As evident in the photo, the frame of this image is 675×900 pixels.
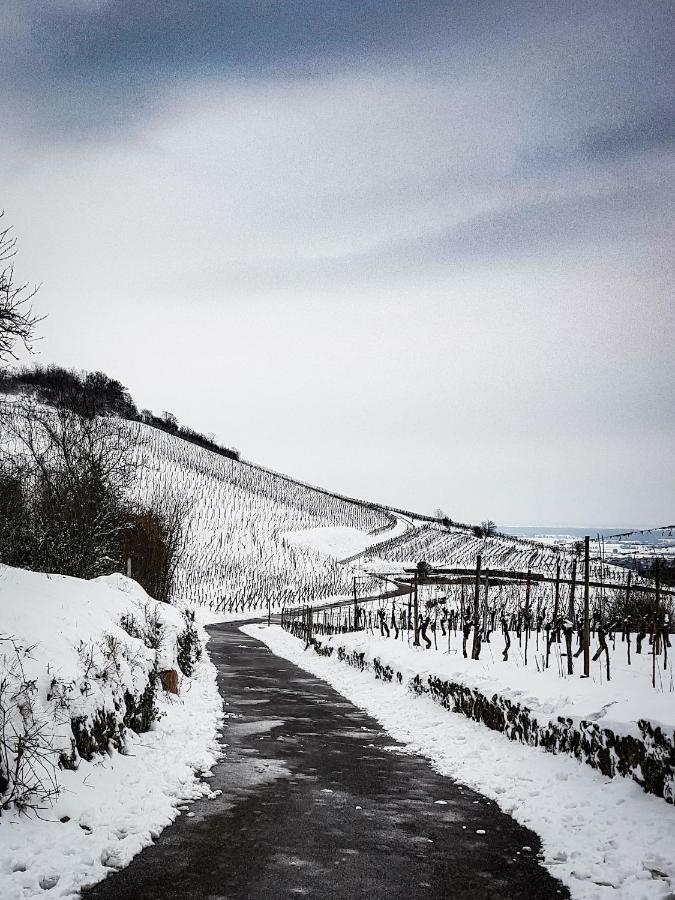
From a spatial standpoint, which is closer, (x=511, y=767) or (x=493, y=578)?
(x=511, y=767)

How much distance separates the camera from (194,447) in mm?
124125

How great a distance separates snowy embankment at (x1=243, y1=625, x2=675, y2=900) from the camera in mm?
5422

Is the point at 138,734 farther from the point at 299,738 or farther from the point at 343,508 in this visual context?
the point at 343,508

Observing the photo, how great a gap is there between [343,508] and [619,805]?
105 m

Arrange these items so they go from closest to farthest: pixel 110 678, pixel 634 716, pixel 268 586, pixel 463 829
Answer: pixel 463 829
pixel 634 716
pixel 110 678
pixel 268 586

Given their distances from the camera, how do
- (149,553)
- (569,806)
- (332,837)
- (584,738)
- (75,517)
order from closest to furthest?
(332,837), (569,806), (584,738), (75,517), (149,553)

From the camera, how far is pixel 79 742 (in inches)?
276

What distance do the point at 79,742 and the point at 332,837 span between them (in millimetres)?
2735

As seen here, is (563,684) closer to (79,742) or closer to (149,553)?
(79,742)

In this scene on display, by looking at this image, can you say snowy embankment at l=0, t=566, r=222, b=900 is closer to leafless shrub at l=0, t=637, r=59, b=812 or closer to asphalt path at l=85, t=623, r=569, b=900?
leafless shrub at l=0, t=637, r=59, b=812

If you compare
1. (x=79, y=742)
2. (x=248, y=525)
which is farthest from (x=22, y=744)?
(x=248, y=525)

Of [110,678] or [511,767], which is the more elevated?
[110,678]

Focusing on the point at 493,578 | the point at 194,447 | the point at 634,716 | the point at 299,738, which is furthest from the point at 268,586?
the point at 194,447

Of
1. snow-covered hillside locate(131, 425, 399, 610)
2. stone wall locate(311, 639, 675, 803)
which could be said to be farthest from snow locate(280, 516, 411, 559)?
stone wall locate(311, 639, 675, 803)
